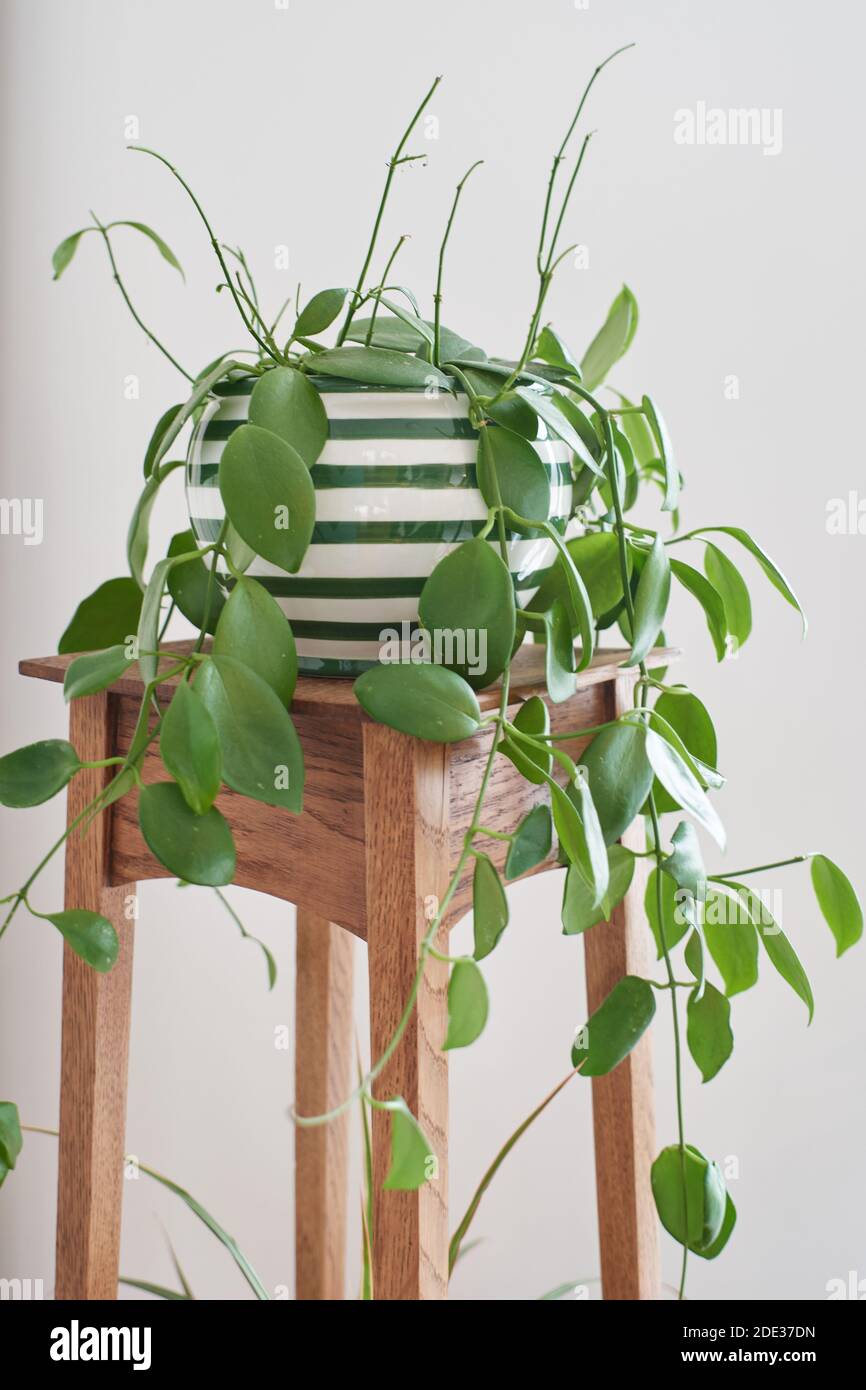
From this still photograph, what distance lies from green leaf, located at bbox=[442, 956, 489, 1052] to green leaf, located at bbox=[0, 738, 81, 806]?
30 cm

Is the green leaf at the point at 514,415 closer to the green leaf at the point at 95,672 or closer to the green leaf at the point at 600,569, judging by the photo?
the green leaf at the point at 600,569

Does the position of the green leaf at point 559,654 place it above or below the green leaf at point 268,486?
below

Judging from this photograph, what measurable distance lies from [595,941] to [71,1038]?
41cm

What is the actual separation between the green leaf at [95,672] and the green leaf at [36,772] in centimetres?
4

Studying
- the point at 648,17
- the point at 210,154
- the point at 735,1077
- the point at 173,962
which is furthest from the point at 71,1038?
the point at 648,17

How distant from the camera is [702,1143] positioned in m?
1.41

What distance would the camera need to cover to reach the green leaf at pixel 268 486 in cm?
69

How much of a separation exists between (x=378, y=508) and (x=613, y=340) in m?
0.32

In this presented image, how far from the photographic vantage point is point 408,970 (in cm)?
74

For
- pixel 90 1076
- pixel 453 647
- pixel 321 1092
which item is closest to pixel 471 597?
pixel 453 647

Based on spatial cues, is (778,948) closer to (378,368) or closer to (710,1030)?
(710,1030)
